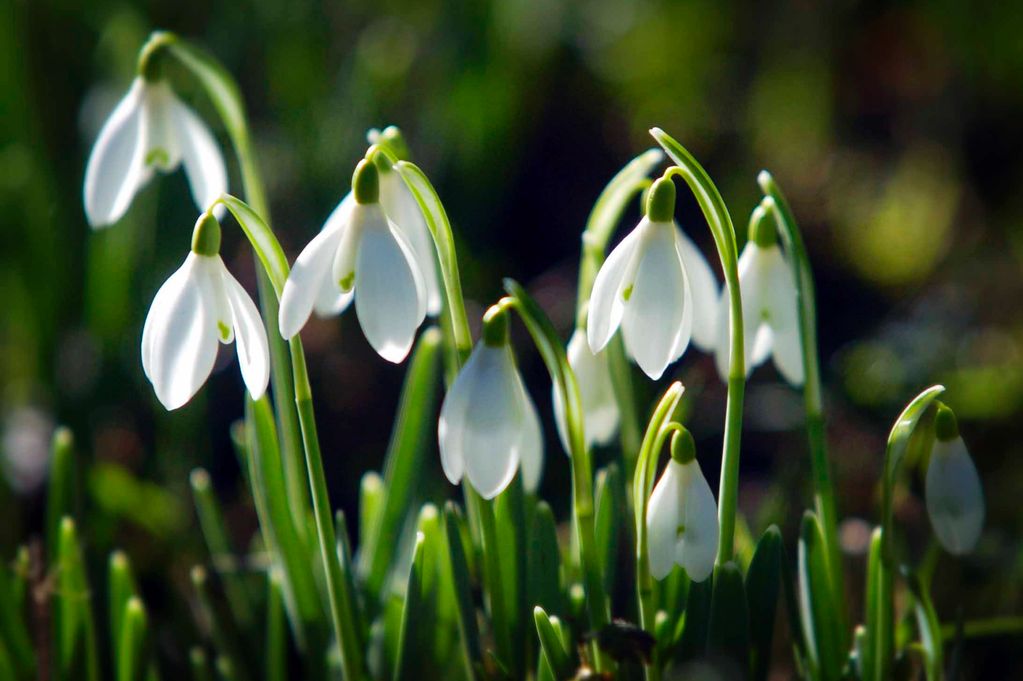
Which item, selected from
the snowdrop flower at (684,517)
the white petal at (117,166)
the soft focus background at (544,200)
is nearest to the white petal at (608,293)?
the snowdrop flower at (684,517)

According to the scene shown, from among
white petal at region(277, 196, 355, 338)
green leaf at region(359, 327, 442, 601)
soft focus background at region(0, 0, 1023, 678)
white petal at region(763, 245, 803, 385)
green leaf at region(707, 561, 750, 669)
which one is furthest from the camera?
soft focus background at region(0, 0, 1023, 678)

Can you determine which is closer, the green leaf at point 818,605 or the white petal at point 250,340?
the white petal at point 250,340

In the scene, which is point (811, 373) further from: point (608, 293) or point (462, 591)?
point (462, 591)

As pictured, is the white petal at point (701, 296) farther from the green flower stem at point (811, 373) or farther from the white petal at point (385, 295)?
the white petal at point (385, 295)

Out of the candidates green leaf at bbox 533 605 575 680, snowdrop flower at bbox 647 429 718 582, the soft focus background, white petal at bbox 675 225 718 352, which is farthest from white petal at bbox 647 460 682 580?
the soft focus background

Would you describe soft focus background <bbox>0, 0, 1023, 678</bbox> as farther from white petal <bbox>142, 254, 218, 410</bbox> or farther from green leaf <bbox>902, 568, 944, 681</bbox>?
white petal <bbox>142, 254, 218, 410</bbox>

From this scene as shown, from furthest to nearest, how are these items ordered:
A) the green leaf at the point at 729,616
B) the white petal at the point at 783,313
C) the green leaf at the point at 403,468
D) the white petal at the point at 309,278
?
the green leaf at the point at 403,468 → the white petal at the point at 783,313 → the green leaf at the point at 729,616 → the white petal at the point at 309,278
